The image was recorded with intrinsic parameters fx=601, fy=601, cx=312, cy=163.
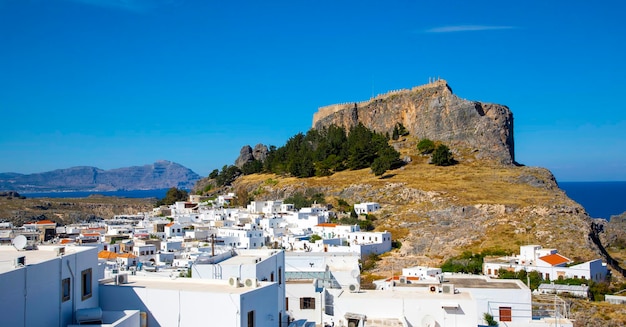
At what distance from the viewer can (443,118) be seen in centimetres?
7356

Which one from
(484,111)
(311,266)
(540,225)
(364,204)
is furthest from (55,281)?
(484,111)

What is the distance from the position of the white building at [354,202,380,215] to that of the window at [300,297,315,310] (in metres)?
38.0

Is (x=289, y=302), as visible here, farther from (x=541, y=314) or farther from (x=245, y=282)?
(x=541, y=314)

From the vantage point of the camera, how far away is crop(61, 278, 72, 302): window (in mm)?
10238

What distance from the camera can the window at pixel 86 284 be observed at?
11.0 metres

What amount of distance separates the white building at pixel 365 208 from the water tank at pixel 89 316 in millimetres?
44337

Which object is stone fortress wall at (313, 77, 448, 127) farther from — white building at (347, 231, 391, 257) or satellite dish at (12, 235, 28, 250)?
satellite dish at (12, 235, 28, 250)

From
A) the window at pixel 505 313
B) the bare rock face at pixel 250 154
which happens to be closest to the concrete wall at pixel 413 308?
the window at pixel 505 313

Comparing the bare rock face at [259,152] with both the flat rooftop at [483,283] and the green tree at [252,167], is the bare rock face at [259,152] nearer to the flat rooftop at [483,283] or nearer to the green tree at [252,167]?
the green tree at [252,167]

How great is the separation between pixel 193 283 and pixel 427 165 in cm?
5634

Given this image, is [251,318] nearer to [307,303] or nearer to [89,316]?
[89,316]

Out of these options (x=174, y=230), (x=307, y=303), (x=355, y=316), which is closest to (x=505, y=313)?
(x=307, y=303)

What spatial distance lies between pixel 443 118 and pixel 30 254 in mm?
66078

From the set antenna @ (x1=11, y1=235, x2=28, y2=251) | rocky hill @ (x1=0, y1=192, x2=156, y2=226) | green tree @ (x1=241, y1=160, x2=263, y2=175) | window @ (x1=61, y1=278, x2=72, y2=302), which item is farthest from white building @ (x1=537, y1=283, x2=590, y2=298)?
rocky hill @ (x1=0, y1=192, x2=156, y2=226)
